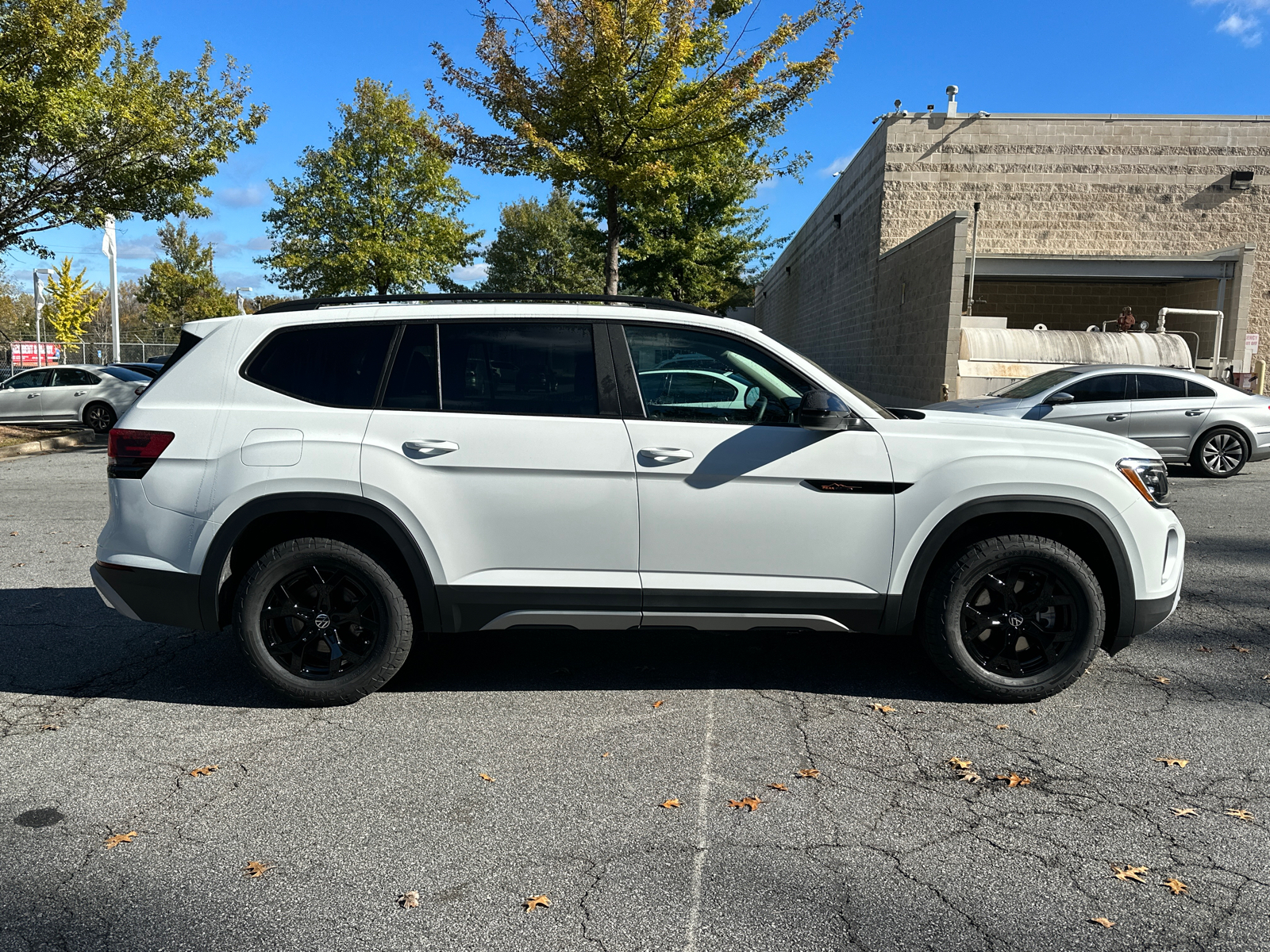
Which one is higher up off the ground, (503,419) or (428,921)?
(503,419)

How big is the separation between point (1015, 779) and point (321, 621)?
9.92 feet

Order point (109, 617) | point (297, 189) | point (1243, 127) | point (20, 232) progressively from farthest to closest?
point (297, 189)
point (1243, 127)
point (20, 232)
point (109, 617)

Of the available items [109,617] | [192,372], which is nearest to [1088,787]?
[192,372]

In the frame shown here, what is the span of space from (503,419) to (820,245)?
30.1 meters

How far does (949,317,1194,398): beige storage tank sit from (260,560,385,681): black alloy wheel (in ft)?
46.6

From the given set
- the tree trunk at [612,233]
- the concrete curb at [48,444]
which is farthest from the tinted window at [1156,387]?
the concrete curb at [48,444]

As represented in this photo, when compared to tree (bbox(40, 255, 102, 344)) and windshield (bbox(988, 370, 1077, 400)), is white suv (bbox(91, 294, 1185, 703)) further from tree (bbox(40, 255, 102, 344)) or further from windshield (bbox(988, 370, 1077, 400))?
tree (bbox(40, 255, 102, 344))

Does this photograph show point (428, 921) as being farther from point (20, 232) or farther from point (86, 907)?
point (20, 232)

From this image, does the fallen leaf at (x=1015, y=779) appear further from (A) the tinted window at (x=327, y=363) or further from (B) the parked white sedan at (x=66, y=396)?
(B) the parked white sedan at (x=66, y=396)

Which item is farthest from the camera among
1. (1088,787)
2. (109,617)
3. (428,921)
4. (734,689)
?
(109,617)

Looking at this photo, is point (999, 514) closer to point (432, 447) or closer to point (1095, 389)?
point (432, 447)

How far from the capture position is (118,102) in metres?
14.8

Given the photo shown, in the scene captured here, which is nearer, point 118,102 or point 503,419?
point 503,419

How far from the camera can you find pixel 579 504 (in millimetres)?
4246
